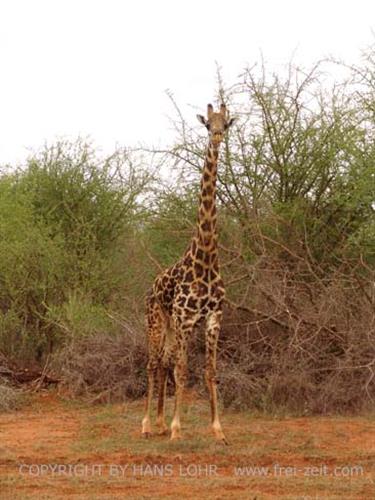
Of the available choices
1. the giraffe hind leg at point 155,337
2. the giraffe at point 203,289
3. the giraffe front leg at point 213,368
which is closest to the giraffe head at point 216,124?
the giraffe at point 203,289

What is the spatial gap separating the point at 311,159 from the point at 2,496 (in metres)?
7.95

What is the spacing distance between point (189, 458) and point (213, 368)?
1.33 m

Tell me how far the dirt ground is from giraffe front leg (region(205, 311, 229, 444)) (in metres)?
0.16

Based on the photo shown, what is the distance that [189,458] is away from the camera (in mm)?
8750

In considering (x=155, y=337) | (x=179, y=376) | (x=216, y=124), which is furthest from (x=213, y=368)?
(x=216, y=124)

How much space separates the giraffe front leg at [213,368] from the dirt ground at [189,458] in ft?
0.54

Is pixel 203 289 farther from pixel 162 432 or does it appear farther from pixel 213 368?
pixel 162 432

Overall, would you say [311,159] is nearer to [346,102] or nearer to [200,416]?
[346,102]

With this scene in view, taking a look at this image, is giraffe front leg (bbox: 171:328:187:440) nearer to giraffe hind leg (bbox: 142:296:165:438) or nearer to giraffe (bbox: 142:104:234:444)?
giraffe (bbox: 142:104:234:444)

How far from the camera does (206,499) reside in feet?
23.0

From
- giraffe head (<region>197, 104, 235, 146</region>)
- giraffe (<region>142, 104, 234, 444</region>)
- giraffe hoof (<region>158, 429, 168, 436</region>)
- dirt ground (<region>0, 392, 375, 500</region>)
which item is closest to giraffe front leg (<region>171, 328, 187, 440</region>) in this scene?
giraffe (<region>142, 104, 234, 444</region>)

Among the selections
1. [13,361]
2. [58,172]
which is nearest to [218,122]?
[13,361]

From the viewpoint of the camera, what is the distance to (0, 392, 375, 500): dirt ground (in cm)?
735

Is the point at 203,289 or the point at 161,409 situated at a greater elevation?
the point at 203,289
